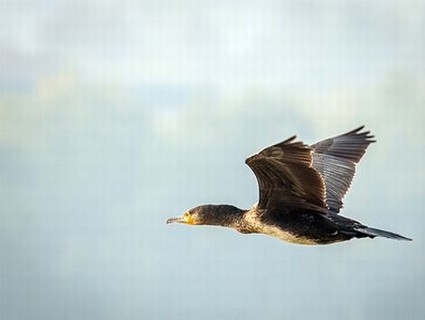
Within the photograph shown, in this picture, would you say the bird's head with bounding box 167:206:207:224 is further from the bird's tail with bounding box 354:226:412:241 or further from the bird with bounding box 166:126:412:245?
the bird's tail with bounding box 354:226:412:241

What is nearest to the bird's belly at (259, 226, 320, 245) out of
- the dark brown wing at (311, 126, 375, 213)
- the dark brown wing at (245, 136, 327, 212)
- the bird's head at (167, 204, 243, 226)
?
the dark brown wing at (245, 136, 327, 212)

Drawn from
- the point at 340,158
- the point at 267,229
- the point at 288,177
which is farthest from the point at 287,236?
the point at 340,158

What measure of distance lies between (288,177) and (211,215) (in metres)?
2.30

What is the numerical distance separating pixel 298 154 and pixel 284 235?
237cm

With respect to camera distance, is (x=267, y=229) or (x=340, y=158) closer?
(x=267, y=229)

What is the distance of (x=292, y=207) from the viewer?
1505 cm

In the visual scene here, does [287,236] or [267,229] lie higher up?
[267,229]

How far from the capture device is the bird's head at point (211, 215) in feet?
52.3

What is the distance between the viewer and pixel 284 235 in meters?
15.3

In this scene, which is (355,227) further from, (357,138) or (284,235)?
(357,138)

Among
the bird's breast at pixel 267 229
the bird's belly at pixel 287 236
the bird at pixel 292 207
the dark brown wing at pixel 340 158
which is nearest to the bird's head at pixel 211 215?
the bird at pixel 292 207

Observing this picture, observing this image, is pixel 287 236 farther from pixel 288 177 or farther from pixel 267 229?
pixel 288 177

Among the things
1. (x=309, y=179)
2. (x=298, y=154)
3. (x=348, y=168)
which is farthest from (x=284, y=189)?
(x=348, y=168)

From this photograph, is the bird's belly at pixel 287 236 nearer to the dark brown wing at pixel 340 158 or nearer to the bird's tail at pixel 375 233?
the bird's tail at pixel 375 233
